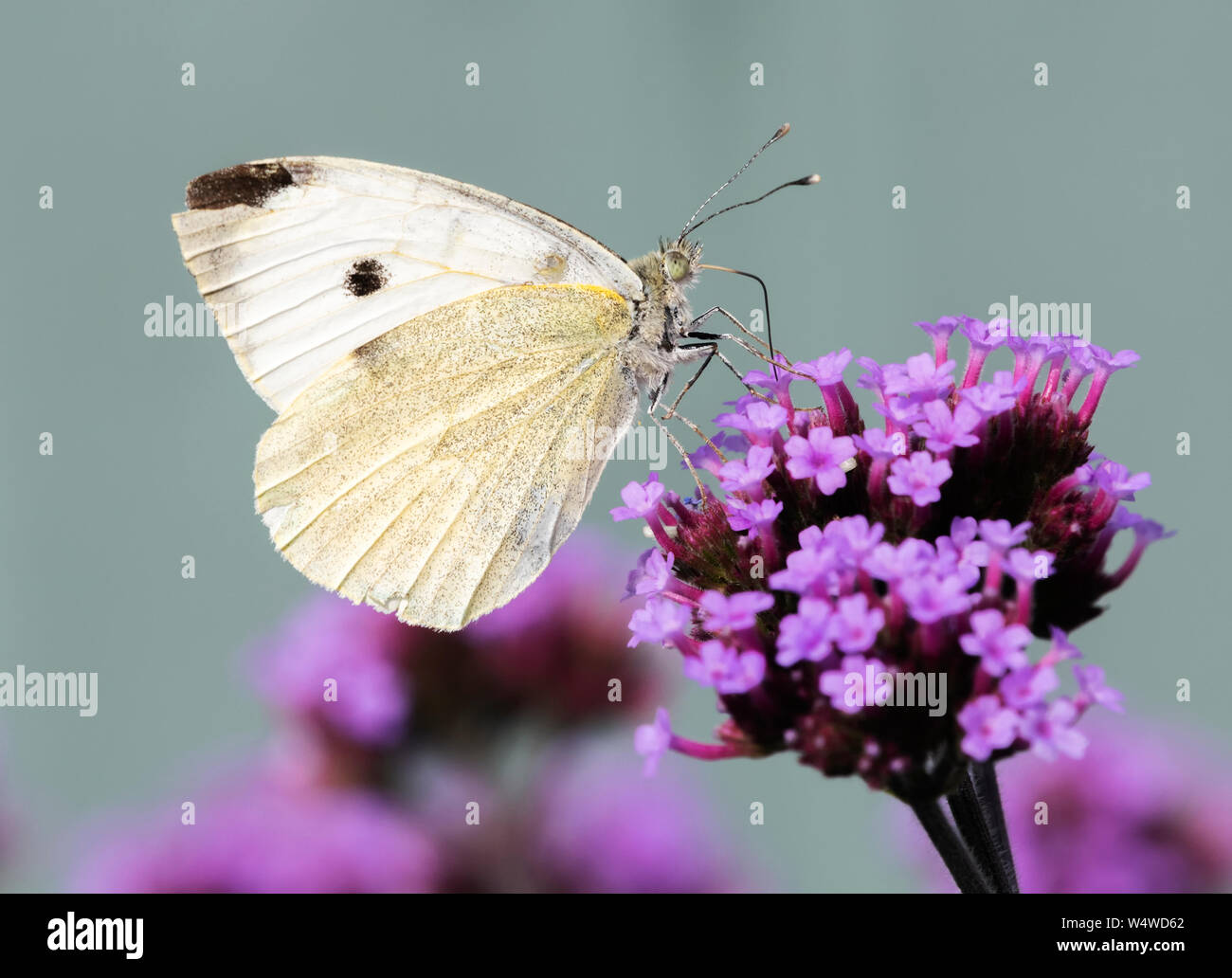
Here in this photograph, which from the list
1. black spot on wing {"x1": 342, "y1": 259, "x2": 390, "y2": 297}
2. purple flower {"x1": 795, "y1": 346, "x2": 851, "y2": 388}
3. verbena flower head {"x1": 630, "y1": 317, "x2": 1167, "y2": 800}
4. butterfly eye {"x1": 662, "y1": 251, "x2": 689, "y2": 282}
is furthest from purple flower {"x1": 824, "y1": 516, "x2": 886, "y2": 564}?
black spot on wing {"x1": 342, "y1": 259, "x2": 390, "y2": 297}

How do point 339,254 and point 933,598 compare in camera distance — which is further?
point 339,254

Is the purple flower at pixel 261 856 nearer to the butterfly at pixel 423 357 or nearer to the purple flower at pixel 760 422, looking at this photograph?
the butterfly at pixel 423 357

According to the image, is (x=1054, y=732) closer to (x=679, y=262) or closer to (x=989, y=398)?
(x=989, y=398)

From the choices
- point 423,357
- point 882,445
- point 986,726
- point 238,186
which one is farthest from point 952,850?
point 238,186

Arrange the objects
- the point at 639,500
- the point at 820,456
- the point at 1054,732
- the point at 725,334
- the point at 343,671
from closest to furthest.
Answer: the point at 1054,732
the point at 820,456
the point at 639,500
the point at 725,334
the point at 343,671

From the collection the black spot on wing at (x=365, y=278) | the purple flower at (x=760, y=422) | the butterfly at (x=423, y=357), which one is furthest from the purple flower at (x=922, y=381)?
the black spot on wing at (x=365, y=278)

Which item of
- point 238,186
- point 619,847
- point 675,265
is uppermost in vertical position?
point 238,186

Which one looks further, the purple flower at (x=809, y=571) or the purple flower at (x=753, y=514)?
the purple flower at (x=753, y=514)
